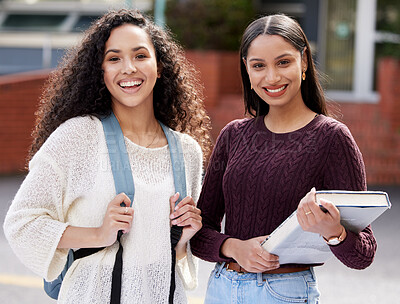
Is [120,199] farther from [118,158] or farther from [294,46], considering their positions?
[294,46]

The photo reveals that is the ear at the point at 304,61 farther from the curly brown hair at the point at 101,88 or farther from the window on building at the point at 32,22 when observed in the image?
the window on building at the point at 32,22

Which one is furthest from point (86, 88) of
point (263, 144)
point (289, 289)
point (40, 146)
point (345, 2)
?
point (345, 2)

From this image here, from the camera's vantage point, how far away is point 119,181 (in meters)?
2.36

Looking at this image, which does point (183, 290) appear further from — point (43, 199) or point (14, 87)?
point (14, 87)

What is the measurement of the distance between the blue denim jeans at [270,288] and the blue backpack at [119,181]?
254 mm

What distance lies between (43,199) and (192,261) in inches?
27.3

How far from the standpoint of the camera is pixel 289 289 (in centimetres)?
230

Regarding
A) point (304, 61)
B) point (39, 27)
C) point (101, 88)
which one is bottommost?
point (101, 88)

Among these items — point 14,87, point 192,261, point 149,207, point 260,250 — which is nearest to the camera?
point 260,250

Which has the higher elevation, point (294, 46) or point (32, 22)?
point (32, 22)

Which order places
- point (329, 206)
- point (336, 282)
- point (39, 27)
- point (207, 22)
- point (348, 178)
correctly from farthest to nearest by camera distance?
point (39, 27) < point (207, 22) < point (336, 282) < point (348, 178) < point (329, 206)

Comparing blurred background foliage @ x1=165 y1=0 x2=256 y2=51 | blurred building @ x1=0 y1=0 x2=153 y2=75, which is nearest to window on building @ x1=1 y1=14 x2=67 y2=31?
blurred building @ x1=0 y1=0 x2=153 y2=75

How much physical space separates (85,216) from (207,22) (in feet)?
26.5

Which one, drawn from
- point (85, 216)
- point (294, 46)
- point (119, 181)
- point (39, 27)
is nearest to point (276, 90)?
point (294, 46)
